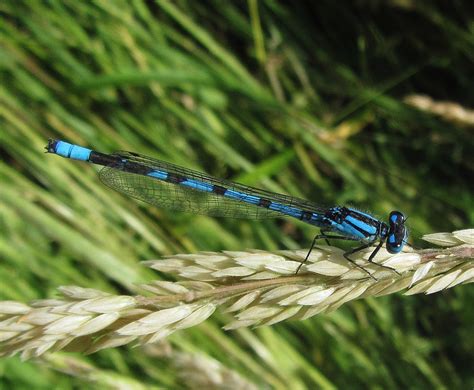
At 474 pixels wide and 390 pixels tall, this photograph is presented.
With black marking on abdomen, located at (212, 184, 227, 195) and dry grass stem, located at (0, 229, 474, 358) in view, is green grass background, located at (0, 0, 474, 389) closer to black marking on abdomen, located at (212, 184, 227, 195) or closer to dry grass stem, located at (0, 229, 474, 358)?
black marking on abdomen, located at (212, 184, 227, 195)

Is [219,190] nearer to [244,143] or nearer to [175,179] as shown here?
[175,179]

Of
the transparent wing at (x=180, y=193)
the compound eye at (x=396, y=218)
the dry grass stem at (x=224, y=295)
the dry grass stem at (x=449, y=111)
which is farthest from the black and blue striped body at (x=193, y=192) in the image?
the dry grass stem at (x=449, y=111)

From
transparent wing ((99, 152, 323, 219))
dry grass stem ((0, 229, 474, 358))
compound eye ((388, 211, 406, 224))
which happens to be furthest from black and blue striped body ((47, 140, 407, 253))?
dry grass stem ((0, 229, 474, 358))

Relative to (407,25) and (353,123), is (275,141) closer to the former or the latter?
(353,123)

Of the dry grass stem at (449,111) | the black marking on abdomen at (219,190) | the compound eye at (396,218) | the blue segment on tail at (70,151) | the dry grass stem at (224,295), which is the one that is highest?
the dry grass stem at (449,111)

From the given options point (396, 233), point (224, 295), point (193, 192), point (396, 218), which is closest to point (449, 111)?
point (396, 218)

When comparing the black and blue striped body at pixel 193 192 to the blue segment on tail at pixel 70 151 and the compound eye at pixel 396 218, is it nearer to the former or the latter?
the blue segment on tail at pixel 70 151
